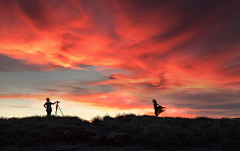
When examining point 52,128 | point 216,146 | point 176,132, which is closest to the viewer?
point 216,146

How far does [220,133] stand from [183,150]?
4278 millimetres

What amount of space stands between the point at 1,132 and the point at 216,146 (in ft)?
46.6

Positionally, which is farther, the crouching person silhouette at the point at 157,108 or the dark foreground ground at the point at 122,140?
the crouching person silhouette at the point at 157,108

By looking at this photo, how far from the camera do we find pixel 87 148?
1084cm

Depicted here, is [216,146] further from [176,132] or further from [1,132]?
[1,132]

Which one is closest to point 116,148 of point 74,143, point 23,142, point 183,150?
point 74,143

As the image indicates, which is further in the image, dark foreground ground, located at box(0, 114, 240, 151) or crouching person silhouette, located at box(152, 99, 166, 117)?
crouching person silhouette, located at box(152, 99, 166, 117)

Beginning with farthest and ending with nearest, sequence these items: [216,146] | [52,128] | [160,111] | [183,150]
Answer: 1. [160,111]
2. [52,128]
3. [216,146]
4. [183,150]

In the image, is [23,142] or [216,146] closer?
[23,142]

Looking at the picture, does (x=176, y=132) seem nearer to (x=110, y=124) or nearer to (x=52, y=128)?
(x=110, y=124)

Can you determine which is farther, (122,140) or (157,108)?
(157,108)

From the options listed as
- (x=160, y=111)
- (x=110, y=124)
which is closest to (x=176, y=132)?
(x=110, y=124)

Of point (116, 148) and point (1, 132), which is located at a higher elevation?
point (1, 132)

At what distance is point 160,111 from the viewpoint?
2573 cm
